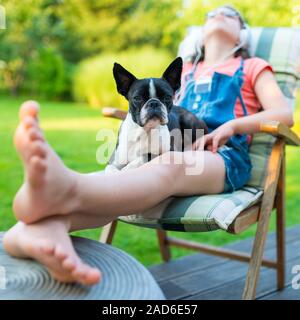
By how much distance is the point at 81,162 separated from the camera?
4.62 m

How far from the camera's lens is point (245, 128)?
1.76 metres

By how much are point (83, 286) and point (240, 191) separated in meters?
0.85

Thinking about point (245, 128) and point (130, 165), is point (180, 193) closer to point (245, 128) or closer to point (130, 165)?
point (130, 165)

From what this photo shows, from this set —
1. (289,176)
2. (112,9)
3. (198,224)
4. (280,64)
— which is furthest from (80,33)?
(198,224)

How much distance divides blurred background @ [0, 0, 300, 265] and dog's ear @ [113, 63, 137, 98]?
4.17ft

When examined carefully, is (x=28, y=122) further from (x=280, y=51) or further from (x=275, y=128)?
(x=280, y=51)

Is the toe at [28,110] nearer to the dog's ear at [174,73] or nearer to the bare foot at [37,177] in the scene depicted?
the bare foot at [37,177]

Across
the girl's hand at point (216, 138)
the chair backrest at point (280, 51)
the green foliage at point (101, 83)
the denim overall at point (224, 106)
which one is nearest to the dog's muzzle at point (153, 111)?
the girl's hand at point (216, 138)

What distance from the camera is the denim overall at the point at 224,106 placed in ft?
6.06

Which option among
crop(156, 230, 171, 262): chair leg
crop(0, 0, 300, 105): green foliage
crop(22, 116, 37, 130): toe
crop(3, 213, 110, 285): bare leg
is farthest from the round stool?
crop(0, 0, 300, 105): green foliage

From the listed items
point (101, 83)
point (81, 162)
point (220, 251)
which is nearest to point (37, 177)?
point (220, 251)

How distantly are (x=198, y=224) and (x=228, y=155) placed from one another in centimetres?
36

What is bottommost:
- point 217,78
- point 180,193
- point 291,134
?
point 180,193
